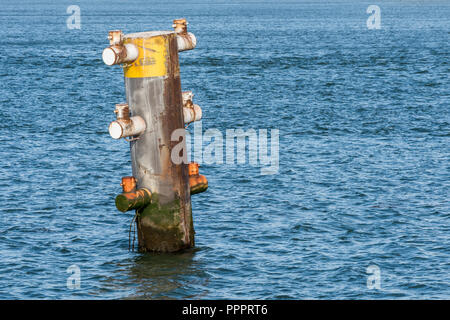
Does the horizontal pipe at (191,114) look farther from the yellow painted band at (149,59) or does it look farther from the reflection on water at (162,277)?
the reflection on water at (162,277)

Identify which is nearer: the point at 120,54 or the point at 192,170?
the point at 120,54

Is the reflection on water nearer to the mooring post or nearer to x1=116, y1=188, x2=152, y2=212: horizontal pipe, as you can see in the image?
the mooring post

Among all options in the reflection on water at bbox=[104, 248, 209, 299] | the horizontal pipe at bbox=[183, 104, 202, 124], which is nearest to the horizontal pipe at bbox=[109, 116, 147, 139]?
the horizontal pipe at bbox=[183, 104, 202, 124]

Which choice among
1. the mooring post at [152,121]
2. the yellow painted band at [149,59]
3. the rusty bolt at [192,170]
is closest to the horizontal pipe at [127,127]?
the mooring post at [152,121]

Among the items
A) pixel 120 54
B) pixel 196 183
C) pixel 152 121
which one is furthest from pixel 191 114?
pixel 120 54

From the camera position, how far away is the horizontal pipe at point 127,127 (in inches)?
515

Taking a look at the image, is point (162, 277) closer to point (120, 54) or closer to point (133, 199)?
point (133, 199)

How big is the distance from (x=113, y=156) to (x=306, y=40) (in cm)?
7157

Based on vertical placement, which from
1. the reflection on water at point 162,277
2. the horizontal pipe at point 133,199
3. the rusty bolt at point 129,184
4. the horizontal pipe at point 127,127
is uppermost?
the horizontal pipe at point 127,127

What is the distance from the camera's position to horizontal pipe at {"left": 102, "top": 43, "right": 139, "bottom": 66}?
13031mm

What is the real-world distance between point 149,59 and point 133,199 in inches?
99.8

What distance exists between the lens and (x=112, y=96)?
46.5 meters

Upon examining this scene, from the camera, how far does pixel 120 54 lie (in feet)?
42.9
